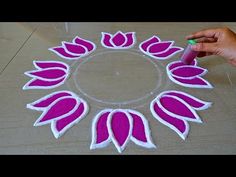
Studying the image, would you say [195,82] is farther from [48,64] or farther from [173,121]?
[48,64]

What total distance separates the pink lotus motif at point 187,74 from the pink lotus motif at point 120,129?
203 mm

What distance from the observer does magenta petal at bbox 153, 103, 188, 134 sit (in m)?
0.63

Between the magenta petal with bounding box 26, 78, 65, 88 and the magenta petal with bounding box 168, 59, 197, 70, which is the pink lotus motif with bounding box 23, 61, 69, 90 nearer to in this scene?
the magenta petal with bounding box 26, 78, 65, 88

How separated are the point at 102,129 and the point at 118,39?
461mm

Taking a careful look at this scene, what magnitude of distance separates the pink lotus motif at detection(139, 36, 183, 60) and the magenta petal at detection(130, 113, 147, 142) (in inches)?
12.0

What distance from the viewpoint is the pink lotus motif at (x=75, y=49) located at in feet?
2.91

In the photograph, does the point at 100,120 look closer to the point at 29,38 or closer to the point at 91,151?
the point at 91,151

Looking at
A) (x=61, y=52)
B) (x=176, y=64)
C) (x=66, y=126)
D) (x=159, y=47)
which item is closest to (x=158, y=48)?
(x=159, y=47)

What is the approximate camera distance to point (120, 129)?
0.62 metres

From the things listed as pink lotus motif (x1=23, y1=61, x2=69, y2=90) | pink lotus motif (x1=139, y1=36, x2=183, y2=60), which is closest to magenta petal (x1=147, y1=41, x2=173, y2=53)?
pink lotus motif (x1=139, y1=36, x2=183, y2=60)

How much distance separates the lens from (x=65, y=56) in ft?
A: 2.89

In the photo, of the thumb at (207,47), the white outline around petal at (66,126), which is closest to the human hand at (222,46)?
the thumb at (207,47)

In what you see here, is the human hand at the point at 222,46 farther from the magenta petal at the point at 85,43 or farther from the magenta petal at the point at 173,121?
the magenta petal at the point at 85,43

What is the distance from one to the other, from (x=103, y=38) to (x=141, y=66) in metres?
0.23
